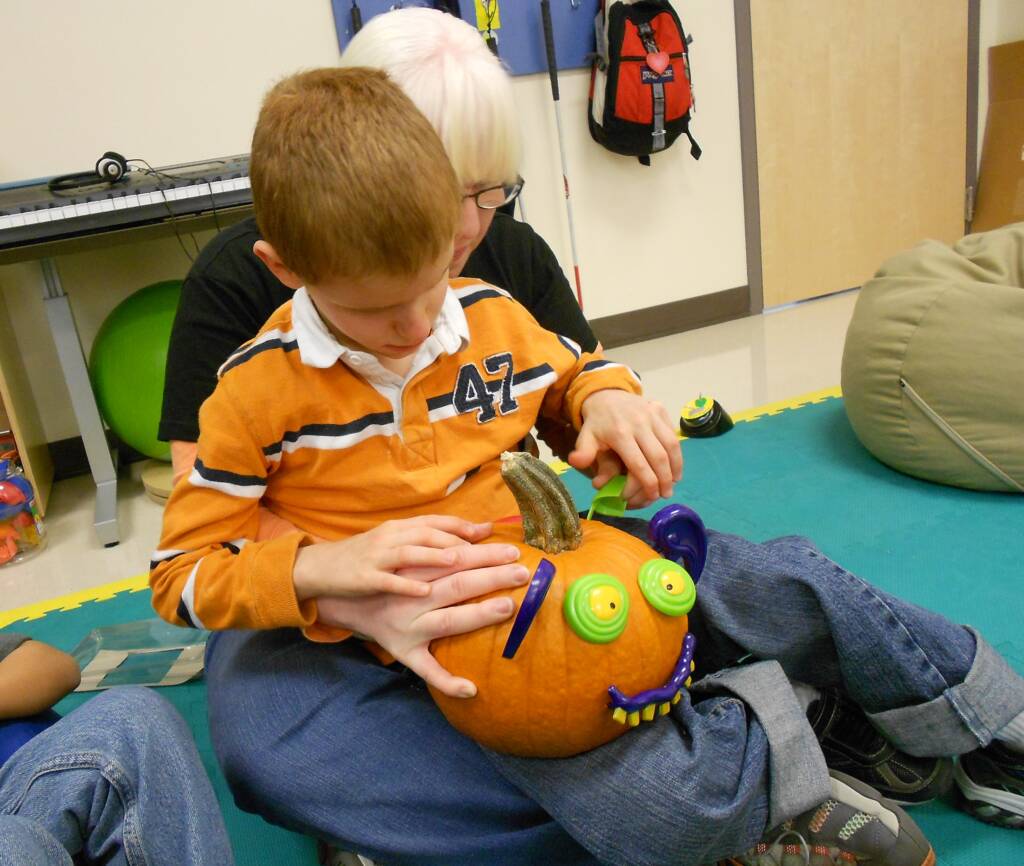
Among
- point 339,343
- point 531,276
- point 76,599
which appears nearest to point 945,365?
point 531,276

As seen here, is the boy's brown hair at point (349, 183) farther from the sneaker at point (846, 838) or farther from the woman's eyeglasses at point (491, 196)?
the sneaker at point (846, 838)

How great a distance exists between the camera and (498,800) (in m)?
0.76

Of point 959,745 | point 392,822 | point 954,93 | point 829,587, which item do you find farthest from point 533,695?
point 954,93

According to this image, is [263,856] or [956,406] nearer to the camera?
[263,856]

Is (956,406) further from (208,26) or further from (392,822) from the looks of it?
(208,26)

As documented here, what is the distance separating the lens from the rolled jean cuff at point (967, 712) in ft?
2.52

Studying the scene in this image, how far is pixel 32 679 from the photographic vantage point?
0.89 metres

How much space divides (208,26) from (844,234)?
2321 millimetres

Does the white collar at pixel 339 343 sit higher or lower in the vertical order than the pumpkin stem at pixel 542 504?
higher

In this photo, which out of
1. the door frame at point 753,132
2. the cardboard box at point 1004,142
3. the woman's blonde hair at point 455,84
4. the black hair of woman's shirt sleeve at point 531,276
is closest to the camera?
the woman's blonde hair at point 455,84

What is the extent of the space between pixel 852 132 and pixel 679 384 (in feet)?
4.68

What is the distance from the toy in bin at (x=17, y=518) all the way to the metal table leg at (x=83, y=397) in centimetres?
12

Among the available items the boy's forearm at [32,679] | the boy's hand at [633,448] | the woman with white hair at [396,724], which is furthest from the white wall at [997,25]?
the boy's forearm at [32,679]

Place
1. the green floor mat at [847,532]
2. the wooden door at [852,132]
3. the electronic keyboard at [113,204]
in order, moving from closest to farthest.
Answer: the green floor mat at [847,532]
the electronic keyboard at [113,204]
the wooden door at [852,132]
